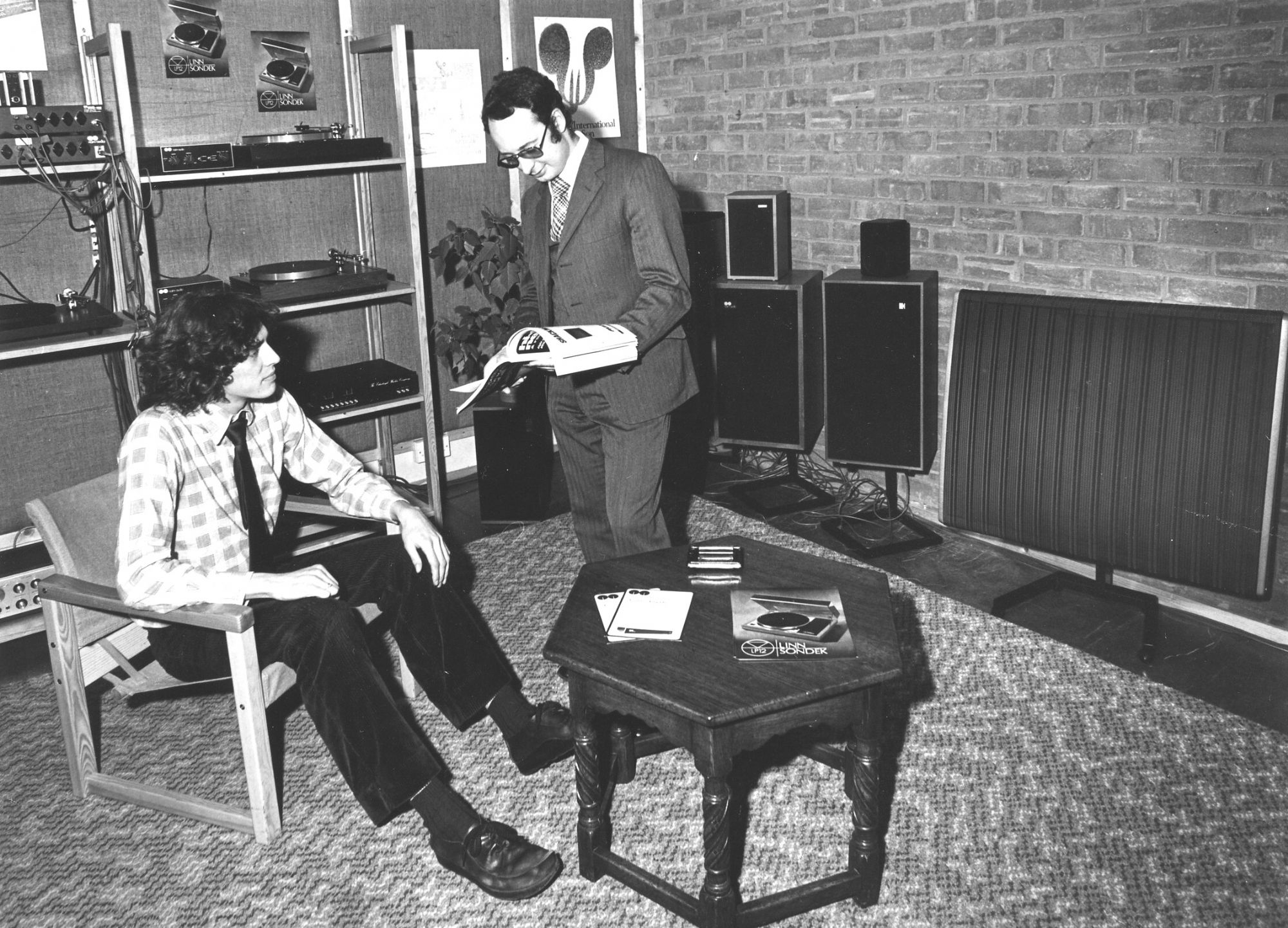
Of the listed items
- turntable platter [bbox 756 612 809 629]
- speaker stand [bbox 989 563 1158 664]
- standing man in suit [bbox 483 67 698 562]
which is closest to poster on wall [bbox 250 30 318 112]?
standing man in suit [bbox 483 67 698 562]

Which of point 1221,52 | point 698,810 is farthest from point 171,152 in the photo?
point 1221,52

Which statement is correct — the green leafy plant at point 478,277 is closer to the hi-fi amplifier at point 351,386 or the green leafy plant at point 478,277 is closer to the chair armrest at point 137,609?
the hi-fi amplifier at point 351,386

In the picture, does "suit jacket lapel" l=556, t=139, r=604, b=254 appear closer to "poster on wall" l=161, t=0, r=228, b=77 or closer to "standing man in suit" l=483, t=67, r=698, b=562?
"standing man in suit" l=483, t=67, r=698, b=562

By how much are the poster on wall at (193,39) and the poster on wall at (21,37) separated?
15.0 inches

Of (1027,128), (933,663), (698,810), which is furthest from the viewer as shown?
(1027,128)

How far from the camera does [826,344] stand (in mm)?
3715

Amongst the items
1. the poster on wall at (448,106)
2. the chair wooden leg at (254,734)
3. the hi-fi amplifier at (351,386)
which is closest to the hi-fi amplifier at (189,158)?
the hi-fi amplifier at (351,386)

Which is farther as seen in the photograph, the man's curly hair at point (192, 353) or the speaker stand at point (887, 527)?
the speaker stand at point (887, 527)

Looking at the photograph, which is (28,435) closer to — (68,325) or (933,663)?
(68,325)

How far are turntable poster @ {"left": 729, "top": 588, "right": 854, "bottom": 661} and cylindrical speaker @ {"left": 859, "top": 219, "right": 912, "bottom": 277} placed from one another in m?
1.78

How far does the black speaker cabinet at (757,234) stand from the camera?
387cm

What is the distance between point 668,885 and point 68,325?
2.24 metres

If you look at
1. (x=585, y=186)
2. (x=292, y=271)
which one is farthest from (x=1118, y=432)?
(x=292, y=271)

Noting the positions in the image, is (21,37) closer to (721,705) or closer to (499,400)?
(499,400)
